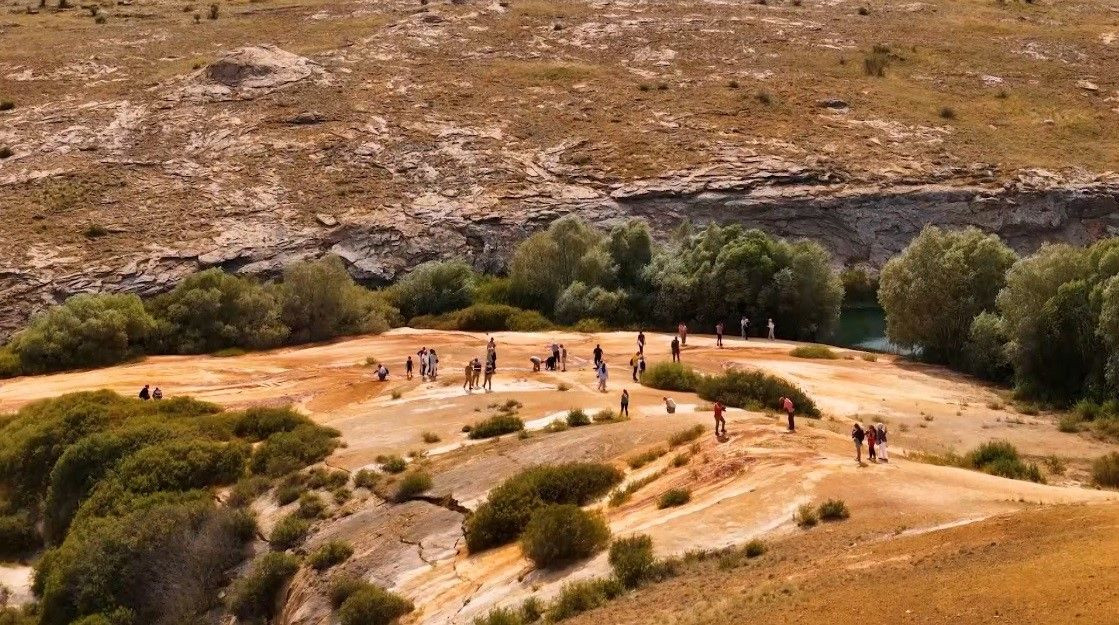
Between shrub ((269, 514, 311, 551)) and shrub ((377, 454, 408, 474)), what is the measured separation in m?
2.70

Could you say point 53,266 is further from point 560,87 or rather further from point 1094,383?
point 1094,383

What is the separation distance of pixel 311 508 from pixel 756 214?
4585 cm

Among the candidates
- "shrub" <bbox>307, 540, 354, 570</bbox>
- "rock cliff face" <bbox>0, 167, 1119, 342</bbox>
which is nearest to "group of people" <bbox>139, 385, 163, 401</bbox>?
"shrub" <bbox>307, 540, 354, 570</bbox>

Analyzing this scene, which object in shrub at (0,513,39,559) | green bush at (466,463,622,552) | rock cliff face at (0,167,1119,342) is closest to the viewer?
green bush at (466,463,622,552)


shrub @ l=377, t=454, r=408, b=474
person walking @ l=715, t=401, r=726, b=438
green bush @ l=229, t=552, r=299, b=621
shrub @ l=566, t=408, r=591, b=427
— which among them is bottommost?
green bush @ l=229, t=552, r=299, b=621

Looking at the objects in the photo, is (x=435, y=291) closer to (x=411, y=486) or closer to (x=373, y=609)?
(x=411, y=486)

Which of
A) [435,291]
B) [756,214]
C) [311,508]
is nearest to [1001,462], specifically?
[311,508]

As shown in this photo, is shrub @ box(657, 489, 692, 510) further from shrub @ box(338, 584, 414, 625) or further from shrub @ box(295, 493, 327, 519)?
shrub @ box(295, 493, 327, 519)

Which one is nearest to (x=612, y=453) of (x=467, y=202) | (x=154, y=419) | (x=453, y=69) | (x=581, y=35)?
(x=154, y=419)

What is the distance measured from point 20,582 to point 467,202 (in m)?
41.3

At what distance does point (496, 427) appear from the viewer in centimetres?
2830

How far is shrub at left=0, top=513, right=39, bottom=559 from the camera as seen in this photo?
97.1 ft

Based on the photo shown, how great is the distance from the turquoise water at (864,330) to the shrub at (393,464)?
105ft

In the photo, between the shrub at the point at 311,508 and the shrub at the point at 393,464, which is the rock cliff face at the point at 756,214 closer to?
the shrub at the point at 393,464
